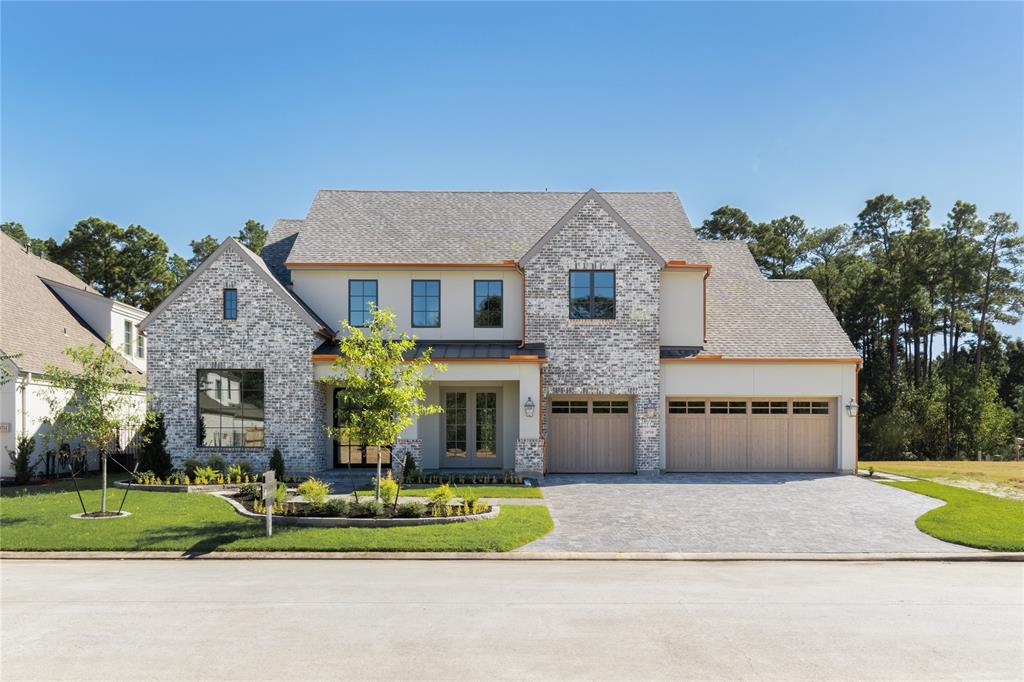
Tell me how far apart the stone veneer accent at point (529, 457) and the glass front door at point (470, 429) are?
224cm

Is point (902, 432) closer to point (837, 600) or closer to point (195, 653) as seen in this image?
point (837, 600)

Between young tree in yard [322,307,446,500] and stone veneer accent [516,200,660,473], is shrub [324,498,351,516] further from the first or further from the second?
stone veneer accent [516,200,660,473]

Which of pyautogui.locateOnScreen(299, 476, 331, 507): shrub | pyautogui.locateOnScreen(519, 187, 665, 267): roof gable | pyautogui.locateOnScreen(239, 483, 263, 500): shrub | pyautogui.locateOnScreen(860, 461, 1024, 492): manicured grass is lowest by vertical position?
pyautogui.locateOnScreen(860, 461, 1024, 492): manicured grass

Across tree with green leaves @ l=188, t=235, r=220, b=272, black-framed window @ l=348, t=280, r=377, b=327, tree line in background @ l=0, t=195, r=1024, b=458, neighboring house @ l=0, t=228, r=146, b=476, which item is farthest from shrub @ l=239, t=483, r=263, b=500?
tree with green leaves @ l=188, t=235, r=220, b=272

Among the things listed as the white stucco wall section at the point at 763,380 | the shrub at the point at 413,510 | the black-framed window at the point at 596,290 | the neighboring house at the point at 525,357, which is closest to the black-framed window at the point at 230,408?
the neighboring house at the point at 525,357

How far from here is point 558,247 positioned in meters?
22.6

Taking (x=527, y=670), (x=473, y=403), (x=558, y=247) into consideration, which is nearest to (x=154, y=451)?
(x=473, y=403)

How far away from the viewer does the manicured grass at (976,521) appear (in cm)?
1279

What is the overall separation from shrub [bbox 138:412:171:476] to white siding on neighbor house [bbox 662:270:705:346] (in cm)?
1653

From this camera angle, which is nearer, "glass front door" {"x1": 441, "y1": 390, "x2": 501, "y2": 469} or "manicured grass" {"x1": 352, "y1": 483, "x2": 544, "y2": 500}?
"manicured grass" {"x1": 352, "y1": 483, "x2": 544, "y2": 500}

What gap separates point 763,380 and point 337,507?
594 inches

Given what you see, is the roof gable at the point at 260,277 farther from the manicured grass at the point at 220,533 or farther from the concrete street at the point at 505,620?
the concrete street at the point at 505,620

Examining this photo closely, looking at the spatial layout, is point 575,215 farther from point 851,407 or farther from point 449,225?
point 851,407

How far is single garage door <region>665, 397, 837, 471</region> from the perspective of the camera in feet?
76.1
